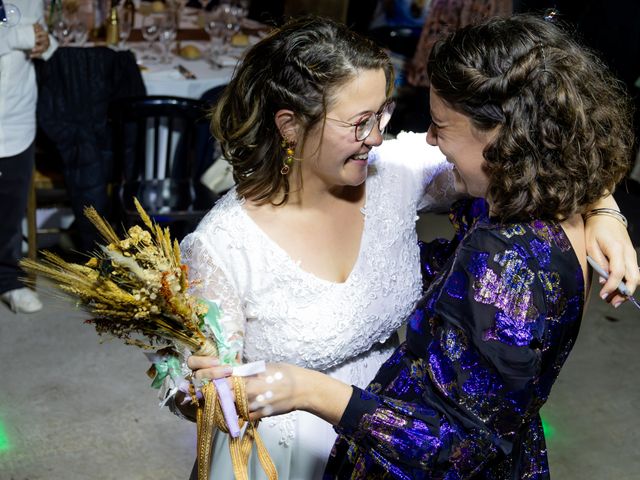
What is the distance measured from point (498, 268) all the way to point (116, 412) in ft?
8.22

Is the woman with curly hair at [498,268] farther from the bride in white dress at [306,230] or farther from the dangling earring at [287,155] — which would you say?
the dangling earring at [287,155]

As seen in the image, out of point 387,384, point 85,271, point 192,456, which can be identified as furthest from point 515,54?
point 192,456

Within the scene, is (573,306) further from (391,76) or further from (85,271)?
(85,271)

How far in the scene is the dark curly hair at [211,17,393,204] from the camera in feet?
6.05

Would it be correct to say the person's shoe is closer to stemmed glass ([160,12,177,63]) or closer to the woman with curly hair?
stemmed glass ([160,12,177,63])

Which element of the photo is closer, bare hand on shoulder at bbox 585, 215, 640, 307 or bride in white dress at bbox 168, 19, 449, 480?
bare hand on shoulder at bbox 585, 215, 640, 307

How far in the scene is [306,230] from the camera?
1987 mm

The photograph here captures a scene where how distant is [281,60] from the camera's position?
1857mm

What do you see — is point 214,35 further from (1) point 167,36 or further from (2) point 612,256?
(2) point 612,256

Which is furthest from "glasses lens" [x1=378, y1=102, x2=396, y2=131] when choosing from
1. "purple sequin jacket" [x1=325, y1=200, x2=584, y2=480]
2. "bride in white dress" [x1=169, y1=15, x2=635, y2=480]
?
"purple sequin jacket" [x1=325, y1=200, x2=584, y2=480]

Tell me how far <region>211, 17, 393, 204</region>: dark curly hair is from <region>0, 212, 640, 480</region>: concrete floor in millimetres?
1460

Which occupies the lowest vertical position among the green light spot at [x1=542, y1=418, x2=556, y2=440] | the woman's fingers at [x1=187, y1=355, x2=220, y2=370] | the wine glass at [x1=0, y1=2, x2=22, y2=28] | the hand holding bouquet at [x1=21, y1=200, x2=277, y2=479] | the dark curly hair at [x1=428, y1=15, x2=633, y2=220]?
the green light spot at [x1=542, y1=418, x2=556, y2=440]

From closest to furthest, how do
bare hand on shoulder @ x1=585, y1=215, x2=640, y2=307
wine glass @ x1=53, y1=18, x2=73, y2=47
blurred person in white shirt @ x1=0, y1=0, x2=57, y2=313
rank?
1. bare hand on shoulder @ x1=585, y1=215, x2=640, y2=307
2. blurred person in white shirt @ x1=0, y1=0, x2=57, y2=313
3. wine glass @ x1=53, y1=18, x2=73, y2=47

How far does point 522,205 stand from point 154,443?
7.79 ft
